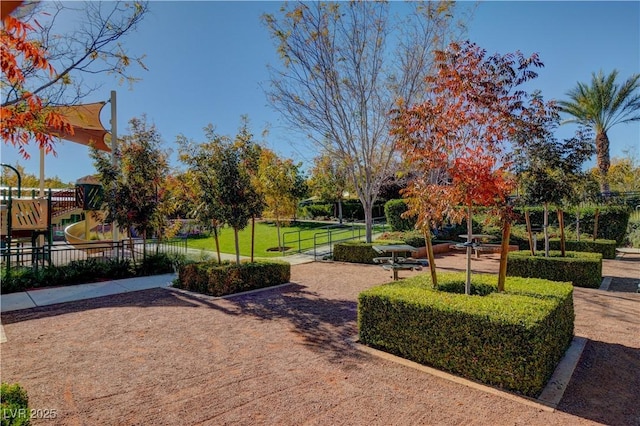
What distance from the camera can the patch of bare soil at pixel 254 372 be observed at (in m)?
3.39

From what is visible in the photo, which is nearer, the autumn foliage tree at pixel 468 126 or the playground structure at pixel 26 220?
the autumn foliage tree at pixel 468 126

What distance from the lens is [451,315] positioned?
4176 mm

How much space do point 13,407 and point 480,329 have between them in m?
4.19

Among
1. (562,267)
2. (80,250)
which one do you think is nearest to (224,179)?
(80,250)

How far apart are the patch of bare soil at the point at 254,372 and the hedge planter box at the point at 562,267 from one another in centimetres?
171

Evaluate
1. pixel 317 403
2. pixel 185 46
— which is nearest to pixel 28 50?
pixel 317 403

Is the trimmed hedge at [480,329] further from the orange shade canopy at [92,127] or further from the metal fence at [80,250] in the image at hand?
the orange shade canopy at [92,127]

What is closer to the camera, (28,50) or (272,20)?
(28,50)

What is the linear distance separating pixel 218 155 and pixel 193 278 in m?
2.96

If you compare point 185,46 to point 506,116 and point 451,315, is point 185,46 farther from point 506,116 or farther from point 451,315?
point 451,315

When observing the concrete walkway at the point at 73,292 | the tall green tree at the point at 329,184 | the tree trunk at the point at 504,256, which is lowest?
the concrete walkway at the point at 73,292

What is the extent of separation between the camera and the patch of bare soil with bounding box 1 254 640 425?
11.1ft

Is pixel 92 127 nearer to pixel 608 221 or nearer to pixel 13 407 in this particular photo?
pixel 13 407

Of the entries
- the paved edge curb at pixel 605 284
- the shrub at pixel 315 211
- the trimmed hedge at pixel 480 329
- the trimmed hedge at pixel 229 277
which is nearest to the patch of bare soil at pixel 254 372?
the trimmed hedge at pixel 480 329
